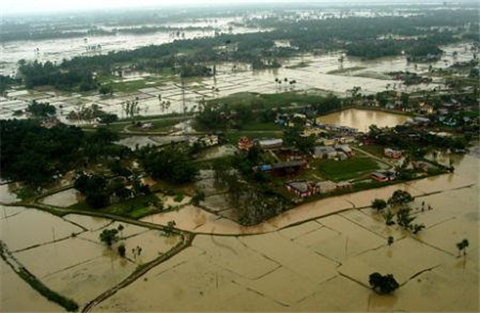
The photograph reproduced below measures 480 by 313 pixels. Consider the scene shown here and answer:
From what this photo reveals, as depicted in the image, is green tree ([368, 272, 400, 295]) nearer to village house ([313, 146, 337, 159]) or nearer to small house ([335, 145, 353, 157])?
village house ([313, 146, 337, 159])

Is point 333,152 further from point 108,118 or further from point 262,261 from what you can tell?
→ point 108,118

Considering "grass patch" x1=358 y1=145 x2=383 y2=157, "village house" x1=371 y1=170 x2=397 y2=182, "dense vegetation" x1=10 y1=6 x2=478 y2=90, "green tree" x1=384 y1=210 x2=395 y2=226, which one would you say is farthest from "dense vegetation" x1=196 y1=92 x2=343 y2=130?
"green tree" x1=384 y1=210 x2=395 y2=226

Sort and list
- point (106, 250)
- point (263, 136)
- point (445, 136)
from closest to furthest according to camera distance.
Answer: point (106, 250) < point (445, 136) < point (263, 136)

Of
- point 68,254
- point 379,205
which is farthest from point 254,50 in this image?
point 68,254

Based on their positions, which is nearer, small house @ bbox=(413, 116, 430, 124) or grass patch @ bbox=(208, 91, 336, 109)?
small house @ bbox=(413, 116, 430, 124)

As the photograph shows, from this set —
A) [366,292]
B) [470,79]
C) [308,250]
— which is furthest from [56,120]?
[470,79]

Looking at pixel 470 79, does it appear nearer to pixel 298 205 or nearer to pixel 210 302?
pixel 298 205
